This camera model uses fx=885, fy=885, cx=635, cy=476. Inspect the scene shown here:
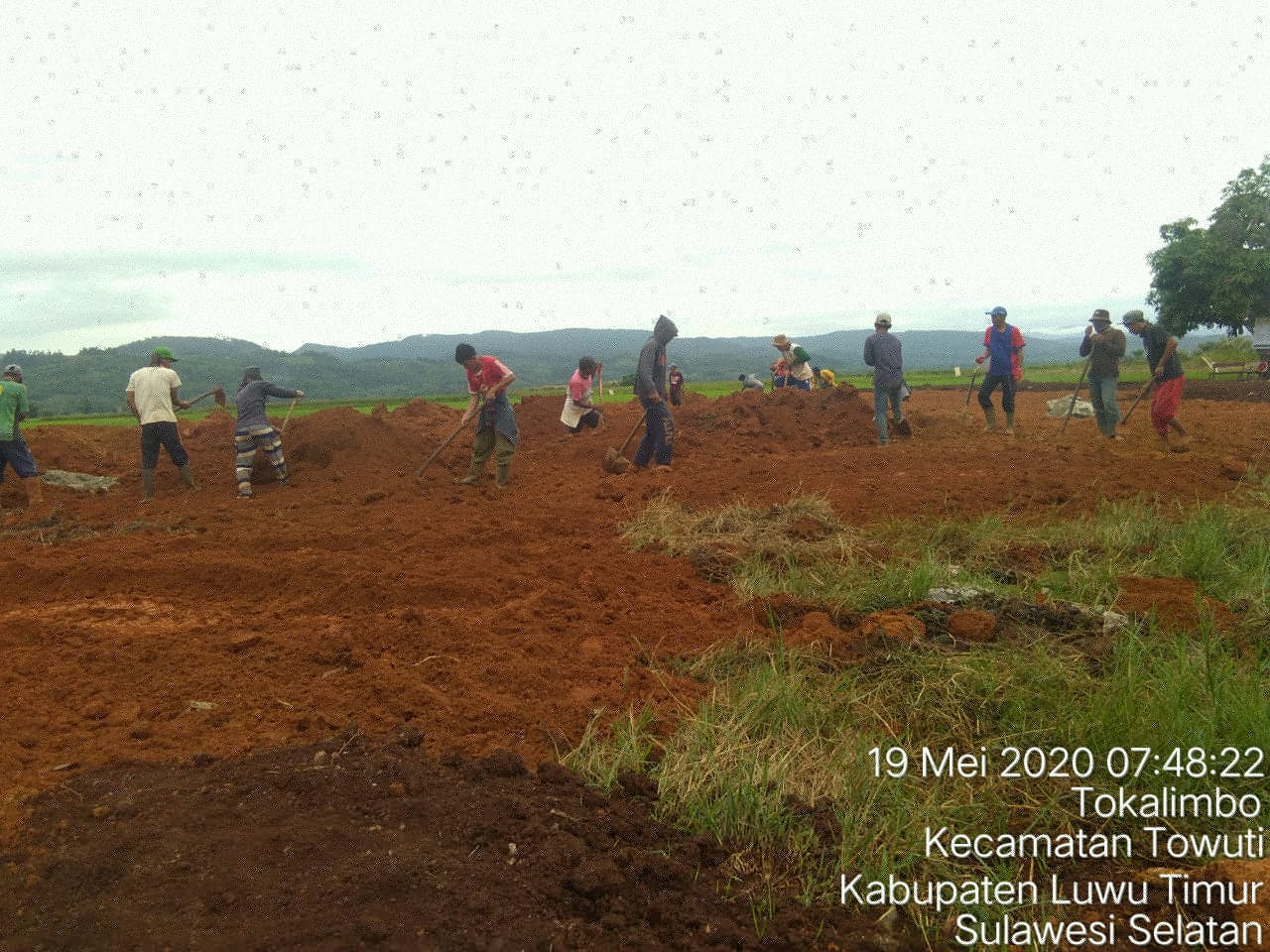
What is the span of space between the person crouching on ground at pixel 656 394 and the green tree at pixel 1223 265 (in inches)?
1047

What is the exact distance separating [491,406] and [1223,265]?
28.8 m

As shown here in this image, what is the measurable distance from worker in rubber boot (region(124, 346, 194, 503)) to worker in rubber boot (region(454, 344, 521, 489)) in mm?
3320

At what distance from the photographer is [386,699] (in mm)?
3752

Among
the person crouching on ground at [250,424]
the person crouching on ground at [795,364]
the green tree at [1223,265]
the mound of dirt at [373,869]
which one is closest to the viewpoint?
the mound of dirt at [373,869]

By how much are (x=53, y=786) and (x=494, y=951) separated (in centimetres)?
189

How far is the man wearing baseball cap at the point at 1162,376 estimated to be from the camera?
9.76m

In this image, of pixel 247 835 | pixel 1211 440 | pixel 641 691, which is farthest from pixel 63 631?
pixel 1211 440

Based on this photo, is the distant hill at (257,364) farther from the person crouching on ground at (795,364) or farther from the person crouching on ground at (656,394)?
the person crouching on ground at (656,394)

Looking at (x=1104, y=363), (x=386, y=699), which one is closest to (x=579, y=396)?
(x=1104, y=363)

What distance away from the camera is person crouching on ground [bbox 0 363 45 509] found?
924 cm

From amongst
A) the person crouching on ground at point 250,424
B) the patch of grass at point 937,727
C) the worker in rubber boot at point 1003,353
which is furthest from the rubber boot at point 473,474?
the worker in rubber boot at point 1003,353

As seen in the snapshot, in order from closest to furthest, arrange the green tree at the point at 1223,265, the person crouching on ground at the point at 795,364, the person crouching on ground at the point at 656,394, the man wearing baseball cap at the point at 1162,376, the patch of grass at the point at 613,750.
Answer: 1. the patch of grass at the point at 613,750
2. the person crouching on ground at the point at 656,394
3. the man wearing baseball cap at the point at 1162,376
4. the person crouching on ground at the point at 795,364
5. the green tree at the point at 1223,265

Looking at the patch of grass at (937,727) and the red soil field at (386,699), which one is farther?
the patch of grass at (937,727)

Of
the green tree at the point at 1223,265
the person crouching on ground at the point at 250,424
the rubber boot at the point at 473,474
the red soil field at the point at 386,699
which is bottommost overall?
the red soil field at the point at 386,699
